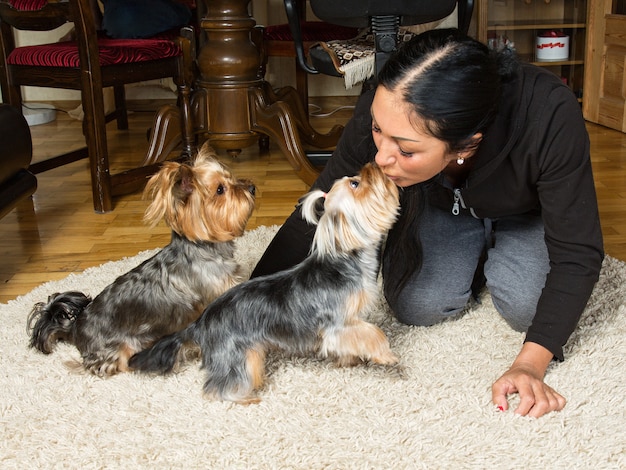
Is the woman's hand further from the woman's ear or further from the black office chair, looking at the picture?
the black office chair

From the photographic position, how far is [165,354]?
5.18 feet

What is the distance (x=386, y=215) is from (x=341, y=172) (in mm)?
295

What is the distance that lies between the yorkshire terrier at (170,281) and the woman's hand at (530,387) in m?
0.69

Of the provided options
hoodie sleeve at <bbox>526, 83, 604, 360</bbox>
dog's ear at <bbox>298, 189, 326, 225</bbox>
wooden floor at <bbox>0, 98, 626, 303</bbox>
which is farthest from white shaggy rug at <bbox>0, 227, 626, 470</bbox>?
wooden floor at <bbox>0, 98, 626, 303</bbox>

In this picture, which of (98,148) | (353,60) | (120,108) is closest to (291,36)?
→ (353,60)

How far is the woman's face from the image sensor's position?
4.42ft

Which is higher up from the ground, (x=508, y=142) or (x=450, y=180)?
(x=508, y=142)

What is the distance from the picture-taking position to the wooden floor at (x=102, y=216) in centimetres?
244

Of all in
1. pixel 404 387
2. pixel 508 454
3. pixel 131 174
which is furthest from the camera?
pixel 131 174

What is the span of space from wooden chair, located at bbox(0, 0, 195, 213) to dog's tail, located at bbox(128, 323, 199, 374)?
144cm

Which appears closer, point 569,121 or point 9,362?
point 569,121

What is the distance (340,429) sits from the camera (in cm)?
145

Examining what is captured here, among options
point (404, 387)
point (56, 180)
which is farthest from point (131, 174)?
point (404, 387)

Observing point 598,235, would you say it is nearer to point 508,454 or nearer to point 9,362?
point 508,454
